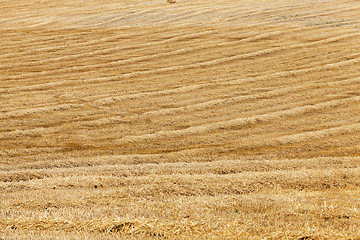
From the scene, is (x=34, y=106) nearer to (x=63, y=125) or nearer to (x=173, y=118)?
(x=63, y=125)

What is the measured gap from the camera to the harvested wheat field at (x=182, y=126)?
7.82 metres

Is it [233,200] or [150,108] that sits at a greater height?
[233,200]

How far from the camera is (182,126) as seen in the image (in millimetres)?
16188

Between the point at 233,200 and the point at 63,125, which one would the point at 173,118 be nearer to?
the point at 63,125

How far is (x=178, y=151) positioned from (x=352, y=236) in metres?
7.52

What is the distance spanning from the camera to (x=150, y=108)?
59.1 ft

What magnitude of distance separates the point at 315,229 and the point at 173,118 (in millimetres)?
10135

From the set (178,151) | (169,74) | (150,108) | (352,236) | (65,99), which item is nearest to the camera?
(352,236)

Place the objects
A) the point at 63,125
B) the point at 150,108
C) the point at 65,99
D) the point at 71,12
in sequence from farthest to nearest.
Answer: the point at 71,12 < the point at 65,99 < the point at 150,108 < the point at 63,125

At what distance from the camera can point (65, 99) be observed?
19.2 m

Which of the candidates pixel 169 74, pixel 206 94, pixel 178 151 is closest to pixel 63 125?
pixel 178 151

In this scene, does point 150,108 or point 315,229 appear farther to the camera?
point 150,108

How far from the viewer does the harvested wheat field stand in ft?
25.7

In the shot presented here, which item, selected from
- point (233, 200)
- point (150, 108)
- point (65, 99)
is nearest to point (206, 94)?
point (150, 108)
